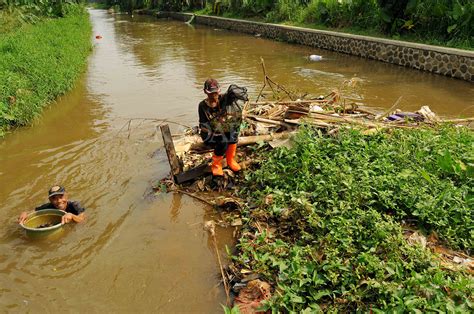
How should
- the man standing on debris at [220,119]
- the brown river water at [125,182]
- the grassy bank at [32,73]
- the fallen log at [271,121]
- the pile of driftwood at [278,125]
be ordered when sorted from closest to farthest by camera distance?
the brown river water at [125,182]
the man standing on debris at [220,119]
the pile of driftwood at [278,125]
the fallen log at [271,121]
the grassy bank at [32,73]

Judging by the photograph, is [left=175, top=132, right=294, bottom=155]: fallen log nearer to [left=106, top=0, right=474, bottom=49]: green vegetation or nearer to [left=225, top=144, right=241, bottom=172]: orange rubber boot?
[left=225, top=144, right=241, bottom=172]: orange rubber boot

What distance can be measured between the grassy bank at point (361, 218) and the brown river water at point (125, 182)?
2.54ft

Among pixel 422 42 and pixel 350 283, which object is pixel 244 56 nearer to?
pixel 422 42

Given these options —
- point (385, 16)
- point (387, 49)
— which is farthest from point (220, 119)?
point (385, 16)

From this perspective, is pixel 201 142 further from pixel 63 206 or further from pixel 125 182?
pixel 63 206

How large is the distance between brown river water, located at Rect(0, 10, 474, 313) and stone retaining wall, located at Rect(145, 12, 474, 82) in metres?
0.43

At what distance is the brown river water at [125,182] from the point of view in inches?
167

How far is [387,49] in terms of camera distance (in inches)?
595

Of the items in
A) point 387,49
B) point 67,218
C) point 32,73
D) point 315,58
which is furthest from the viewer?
point 315,58

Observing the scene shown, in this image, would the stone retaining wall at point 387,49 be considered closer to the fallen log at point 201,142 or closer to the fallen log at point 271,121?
the fallen log at point 271,121

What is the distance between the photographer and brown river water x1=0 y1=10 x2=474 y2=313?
13.9 feet

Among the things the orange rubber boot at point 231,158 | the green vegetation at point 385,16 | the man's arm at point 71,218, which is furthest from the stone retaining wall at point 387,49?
the man's arm at point 71,218

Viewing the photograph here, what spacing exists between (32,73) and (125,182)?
5.97 m

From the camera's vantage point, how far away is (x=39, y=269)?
4.57 metres
